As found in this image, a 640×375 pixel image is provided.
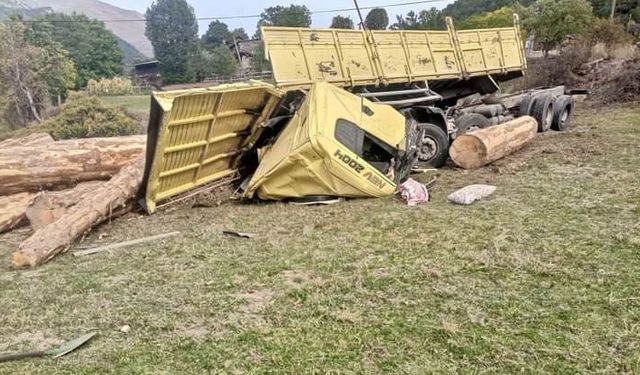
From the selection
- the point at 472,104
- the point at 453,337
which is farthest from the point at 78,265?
the point at 472,104

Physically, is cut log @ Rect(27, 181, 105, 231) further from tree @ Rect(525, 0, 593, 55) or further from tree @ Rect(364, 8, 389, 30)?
tree @ Rect(364, 8, 389, 30)

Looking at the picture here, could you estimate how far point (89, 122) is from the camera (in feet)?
89.3

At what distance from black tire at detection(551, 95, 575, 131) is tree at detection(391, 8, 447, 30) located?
2696 cm

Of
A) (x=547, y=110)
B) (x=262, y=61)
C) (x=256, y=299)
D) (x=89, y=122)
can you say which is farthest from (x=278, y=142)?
(x=89, y=122)

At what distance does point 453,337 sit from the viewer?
8.93ft

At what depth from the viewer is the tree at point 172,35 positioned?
77188 mm

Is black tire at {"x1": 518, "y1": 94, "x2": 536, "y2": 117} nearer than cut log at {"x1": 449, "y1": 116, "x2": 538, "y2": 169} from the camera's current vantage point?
No

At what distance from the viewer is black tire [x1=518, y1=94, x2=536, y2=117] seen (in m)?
10.4

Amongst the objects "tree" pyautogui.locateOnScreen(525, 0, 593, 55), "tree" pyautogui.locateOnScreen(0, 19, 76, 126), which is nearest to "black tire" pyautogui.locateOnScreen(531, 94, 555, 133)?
"tree" pyautogui.locateOnScreen(525, 0, 593, 55)

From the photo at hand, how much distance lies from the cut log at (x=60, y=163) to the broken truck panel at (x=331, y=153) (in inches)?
87.1

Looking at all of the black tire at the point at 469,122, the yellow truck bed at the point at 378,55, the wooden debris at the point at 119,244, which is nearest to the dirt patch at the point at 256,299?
the wooden debris at the point at 119,244

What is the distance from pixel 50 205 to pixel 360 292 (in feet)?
14.3

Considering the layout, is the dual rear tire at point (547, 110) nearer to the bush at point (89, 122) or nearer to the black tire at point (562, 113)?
the black tire at point (562, 113)

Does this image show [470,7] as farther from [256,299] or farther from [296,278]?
[256,299]
